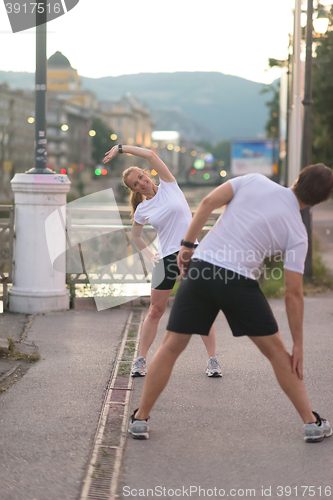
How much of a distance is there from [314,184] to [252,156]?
173 ft

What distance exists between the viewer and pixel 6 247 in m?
7.79

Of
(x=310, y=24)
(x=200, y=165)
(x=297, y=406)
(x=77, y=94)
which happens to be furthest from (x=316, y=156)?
(x=200, y=165)

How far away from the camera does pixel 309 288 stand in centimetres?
986

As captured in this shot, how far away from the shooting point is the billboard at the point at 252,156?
179ft

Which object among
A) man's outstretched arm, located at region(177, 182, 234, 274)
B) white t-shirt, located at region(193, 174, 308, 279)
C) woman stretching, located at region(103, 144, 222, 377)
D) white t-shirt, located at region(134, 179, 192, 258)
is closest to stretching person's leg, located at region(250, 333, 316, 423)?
white t-shirt, located at region(193, 174, 308, 279)

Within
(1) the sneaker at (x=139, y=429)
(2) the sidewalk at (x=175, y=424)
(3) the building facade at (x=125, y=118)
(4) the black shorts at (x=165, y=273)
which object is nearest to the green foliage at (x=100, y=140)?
(3) the building facade at (x=125, y=118)

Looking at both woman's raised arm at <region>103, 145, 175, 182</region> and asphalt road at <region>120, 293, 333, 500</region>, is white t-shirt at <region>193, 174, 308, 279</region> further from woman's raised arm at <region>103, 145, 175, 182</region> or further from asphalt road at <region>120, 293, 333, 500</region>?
woman's raised arm at <region>103, 145, 175, 182</region>

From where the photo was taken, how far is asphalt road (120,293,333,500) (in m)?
3.17

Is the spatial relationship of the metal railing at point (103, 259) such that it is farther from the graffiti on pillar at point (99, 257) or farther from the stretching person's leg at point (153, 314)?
the stretching person's leg at point (153, 314)

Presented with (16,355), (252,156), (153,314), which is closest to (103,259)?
(16,355)

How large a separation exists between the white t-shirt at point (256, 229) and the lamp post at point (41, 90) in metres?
4.69

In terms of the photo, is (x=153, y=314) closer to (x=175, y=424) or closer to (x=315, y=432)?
(x=175, y=424)

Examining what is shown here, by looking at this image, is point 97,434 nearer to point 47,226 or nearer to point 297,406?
point 297,406

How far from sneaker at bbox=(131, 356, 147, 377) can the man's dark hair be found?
2203mm
